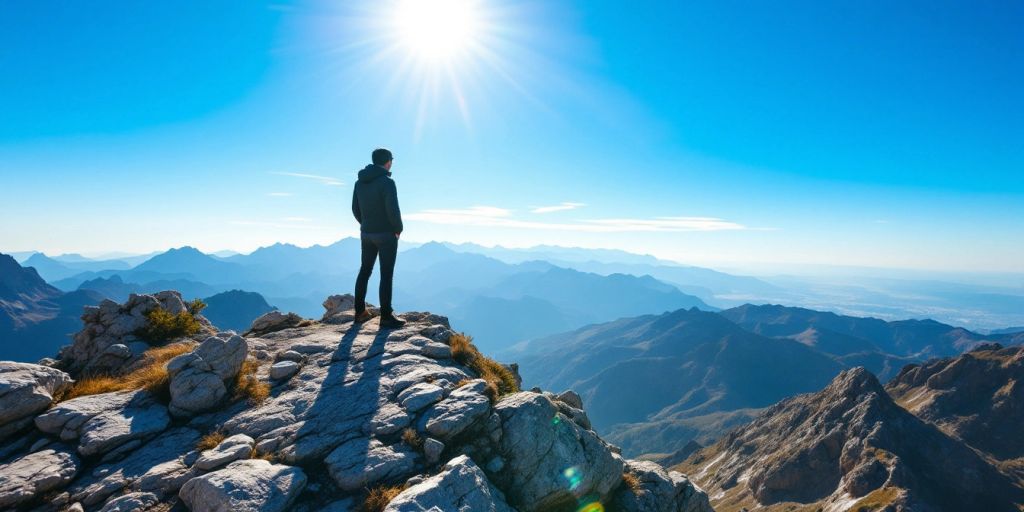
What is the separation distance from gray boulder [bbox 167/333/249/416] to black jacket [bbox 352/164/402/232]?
544 centimetres

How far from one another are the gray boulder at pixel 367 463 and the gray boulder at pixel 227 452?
170cm

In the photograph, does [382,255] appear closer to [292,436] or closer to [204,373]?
[204,373]

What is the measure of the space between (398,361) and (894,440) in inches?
6551

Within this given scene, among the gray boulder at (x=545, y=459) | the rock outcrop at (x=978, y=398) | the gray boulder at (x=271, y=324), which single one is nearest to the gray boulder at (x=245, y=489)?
the gray boulder at (x=545, y=459)

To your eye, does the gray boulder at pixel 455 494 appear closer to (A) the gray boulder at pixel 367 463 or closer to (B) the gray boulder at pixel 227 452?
(A) the gray boulder at pixel 367 463

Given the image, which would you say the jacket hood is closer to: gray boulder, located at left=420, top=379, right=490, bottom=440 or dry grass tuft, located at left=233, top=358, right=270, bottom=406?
dry grass tuft, located at left=233, top=358, right=270, bottom=406

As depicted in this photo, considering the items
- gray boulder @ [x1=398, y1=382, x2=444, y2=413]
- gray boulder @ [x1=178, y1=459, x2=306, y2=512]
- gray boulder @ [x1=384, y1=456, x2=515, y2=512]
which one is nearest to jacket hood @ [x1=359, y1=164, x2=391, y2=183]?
gray boulder @ [x1=398, y1=382, x2=444, y2=413]

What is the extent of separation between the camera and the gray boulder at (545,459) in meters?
10.1

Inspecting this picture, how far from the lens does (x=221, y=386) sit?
36.3ft

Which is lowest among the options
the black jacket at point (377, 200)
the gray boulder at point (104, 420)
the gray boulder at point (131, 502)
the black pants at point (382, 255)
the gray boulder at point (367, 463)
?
the gray boulder at point (131, 502)

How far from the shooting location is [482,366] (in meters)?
13.9

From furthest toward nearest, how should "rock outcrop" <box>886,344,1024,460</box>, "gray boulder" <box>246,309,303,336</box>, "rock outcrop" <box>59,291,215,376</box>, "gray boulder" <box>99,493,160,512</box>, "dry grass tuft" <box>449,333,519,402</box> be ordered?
"rock outcrop" <box>886,344,1024,460</box>
"gray boulder" <box>246,309,303,336</box>
"rock outcrop" <box>59,291,215,376</box>
"dry grass tuft" <box>449,333,519,402</box>
"gray boulder" <box>99,493,160,512</box>

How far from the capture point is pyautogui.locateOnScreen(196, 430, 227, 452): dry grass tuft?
9.34m

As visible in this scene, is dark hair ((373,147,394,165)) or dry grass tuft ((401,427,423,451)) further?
dark hair ((373,147,394,165))
